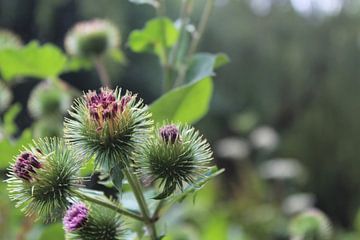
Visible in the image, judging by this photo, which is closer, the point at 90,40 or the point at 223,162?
the point at 90,40

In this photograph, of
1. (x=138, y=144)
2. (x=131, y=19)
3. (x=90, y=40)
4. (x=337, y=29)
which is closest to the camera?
(x=138, y=144)

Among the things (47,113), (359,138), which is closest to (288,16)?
(359,138)

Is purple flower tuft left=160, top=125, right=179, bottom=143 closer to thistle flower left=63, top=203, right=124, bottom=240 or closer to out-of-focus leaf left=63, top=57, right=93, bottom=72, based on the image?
thistle flower left=63, top=203, right=124, bottom=240

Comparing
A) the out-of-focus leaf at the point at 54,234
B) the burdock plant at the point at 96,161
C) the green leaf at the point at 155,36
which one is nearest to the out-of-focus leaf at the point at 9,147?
the out-of-focus leaf at the point at 54,234

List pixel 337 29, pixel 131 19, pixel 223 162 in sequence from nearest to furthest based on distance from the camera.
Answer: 1. pixel 131 19
2. pixel 223 162
3. pixel 337 29

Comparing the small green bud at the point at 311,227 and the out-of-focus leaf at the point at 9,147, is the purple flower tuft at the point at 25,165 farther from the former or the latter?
the small green bud at the point at 311,227

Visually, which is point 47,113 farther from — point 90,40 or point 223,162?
point 223,162

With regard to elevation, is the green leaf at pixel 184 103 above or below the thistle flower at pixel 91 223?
above

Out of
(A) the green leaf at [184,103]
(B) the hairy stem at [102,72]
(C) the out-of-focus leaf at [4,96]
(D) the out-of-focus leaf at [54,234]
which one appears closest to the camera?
(A) the green leaf at [184,103]
